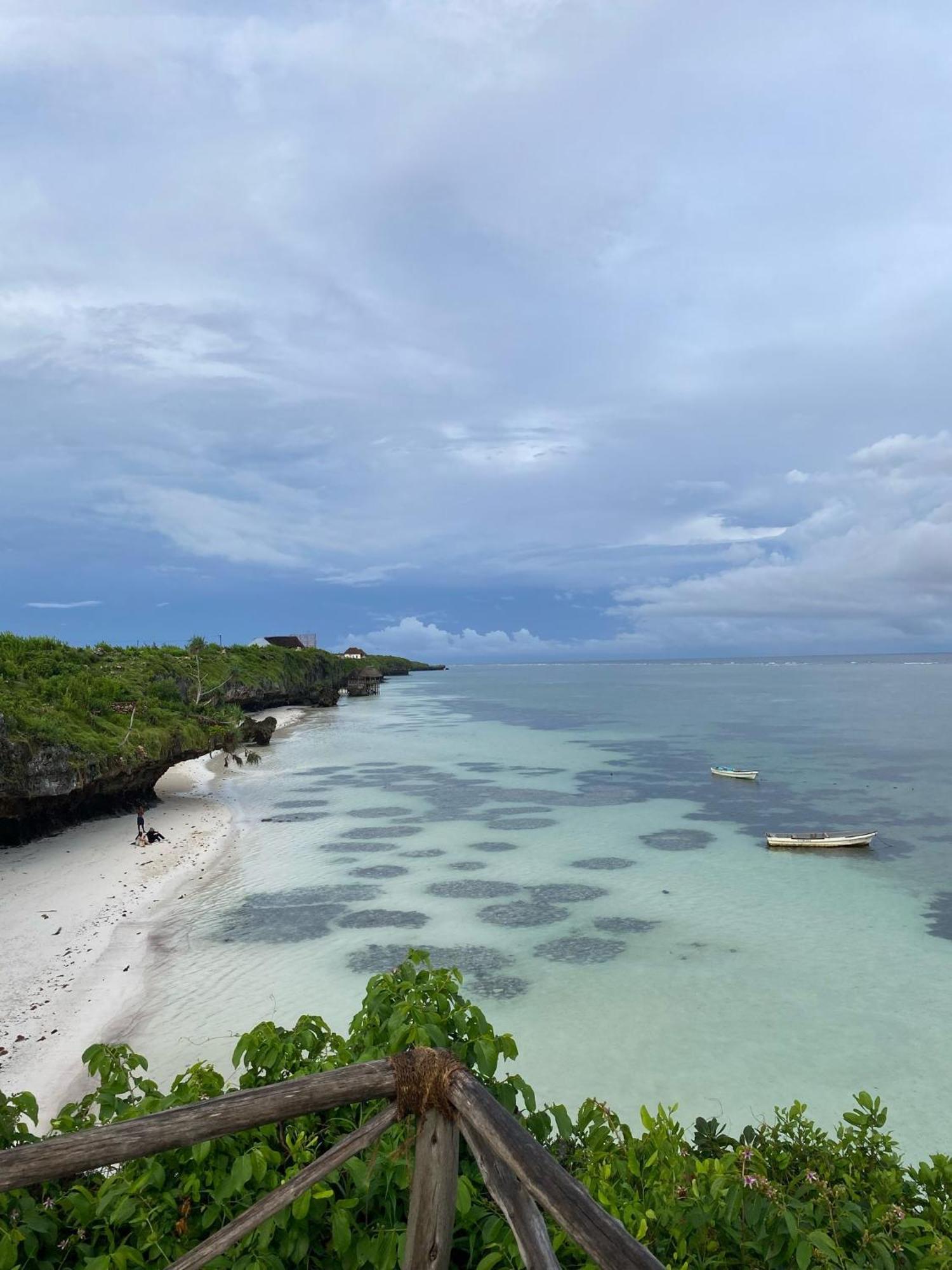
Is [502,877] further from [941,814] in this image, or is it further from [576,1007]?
[941,814]

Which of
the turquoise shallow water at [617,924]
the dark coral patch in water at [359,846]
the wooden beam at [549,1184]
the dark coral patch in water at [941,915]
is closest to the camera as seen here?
the wooden beam at [549,1184]

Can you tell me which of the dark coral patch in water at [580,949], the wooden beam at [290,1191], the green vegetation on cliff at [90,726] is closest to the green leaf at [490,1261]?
the wooden beam at [290,1191]

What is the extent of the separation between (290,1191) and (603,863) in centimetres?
2383

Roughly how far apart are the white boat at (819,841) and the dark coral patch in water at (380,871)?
13.8m

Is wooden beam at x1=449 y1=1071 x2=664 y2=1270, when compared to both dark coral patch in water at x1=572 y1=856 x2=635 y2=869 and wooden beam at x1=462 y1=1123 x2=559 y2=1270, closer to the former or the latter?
wooden beam at x1=462 y1=1123 x2=559 y2=1270

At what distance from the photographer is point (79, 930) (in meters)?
18.2

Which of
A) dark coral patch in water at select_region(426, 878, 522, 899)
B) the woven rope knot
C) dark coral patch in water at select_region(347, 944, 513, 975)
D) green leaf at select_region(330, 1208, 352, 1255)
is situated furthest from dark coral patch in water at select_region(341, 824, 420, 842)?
the woven rope knot

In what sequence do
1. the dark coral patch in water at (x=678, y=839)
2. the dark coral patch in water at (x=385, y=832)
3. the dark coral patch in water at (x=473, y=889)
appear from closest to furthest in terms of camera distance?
1. the dark coral patch in water at (x=473, y=889)
2. the dark coral patch in water at (x=678, y=839)
3. the dark coral patch in water at (x=385, y=832)

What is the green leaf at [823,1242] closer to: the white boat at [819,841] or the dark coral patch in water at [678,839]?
the dark coral patch in water at [678,839]

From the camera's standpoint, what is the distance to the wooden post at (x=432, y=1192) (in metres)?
2.41

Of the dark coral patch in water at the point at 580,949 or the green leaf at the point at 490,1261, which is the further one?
the dark coral patch in water at the point at 580,949

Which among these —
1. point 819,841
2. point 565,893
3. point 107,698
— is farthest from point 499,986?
point 107,698

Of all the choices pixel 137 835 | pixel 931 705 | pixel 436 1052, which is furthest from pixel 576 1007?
pixel 931 705

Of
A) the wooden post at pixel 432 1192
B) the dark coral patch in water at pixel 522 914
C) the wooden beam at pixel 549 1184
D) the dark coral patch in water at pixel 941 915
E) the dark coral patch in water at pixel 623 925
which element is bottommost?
the dark coral patch in water at pixel 941 915
